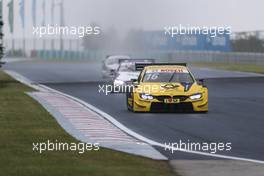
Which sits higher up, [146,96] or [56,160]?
[56,160]

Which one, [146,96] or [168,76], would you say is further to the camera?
[168,76]

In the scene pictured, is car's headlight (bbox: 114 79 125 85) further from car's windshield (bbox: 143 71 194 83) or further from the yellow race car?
the yellow race car

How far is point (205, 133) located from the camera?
16.8 m

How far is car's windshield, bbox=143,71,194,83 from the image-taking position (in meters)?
23.1

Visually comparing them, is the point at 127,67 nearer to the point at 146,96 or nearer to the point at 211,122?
the point at 146,96

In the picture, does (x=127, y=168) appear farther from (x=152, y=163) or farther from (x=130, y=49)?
(x=130, y=49)

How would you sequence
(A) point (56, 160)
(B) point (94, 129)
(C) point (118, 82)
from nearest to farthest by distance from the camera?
(A) point (56, 160) < (B) point (94, 129) < (C) point (118, 82)

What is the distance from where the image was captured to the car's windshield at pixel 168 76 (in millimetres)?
23094

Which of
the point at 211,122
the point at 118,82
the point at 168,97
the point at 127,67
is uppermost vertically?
the point at 168,97

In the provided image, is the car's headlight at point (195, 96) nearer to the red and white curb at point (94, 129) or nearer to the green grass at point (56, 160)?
the red and white curb at point (94, 129)

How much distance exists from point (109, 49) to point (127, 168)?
61.3 metres

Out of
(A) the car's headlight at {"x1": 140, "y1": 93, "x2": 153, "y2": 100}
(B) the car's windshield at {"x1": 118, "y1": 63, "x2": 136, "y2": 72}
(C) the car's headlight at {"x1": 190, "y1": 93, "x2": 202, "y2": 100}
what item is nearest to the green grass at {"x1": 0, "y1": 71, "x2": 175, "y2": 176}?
(A) the car's headlight at {"x1": 140, "y1": 93, "x2": 153, "y2": 100}

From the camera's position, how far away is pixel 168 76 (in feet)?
76.6

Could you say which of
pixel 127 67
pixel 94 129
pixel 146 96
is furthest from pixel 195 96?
pixel 127 67
